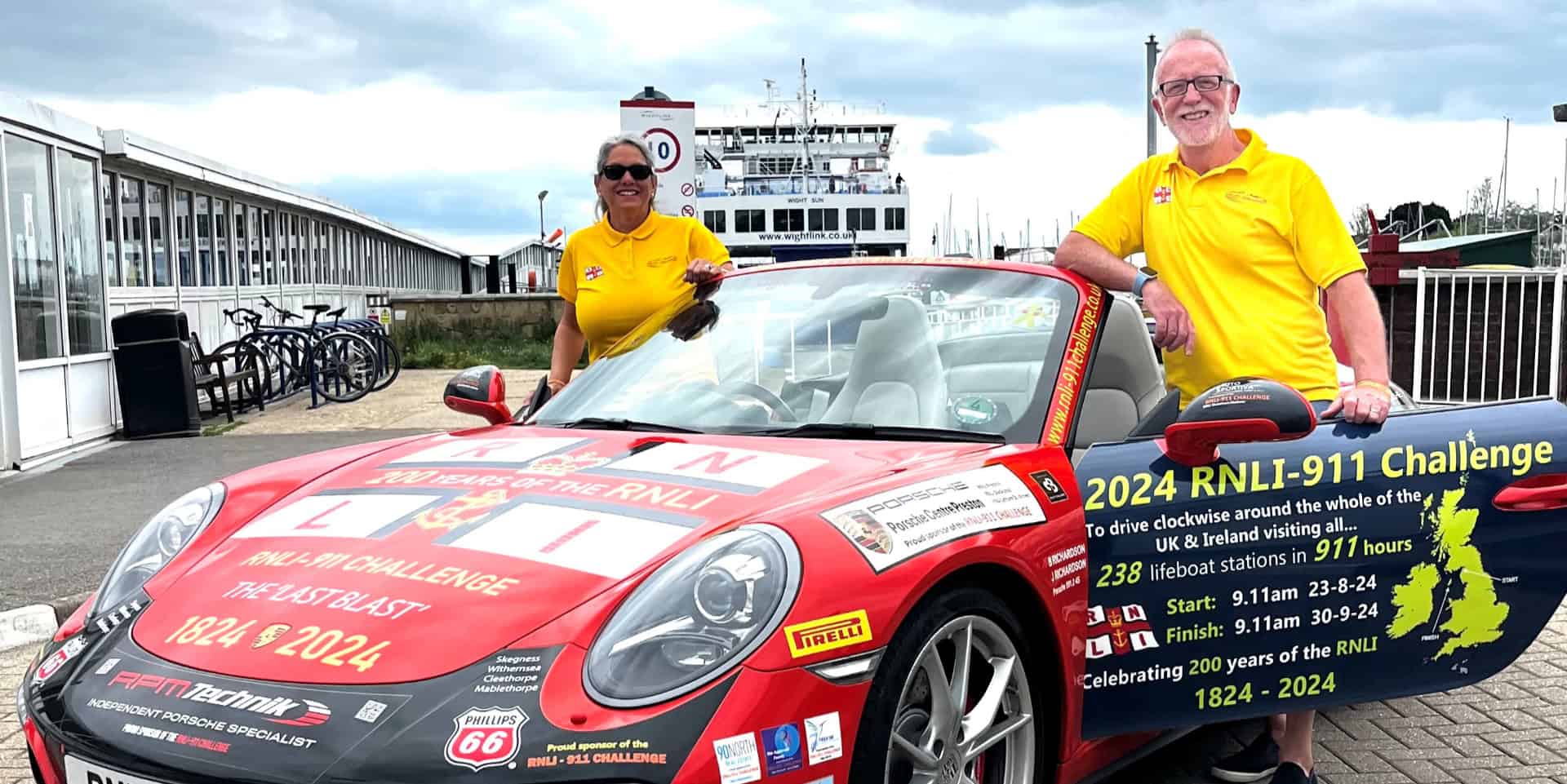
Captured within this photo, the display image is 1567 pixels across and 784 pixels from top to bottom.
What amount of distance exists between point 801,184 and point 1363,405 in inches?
2051

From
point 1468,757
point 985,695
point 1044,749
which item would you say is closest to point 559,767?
point 985,695

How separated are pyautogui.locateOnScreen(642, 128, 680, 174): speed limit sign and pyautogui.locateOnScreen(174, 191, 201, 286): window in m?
7.98

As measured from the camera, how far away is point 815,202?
54.3m

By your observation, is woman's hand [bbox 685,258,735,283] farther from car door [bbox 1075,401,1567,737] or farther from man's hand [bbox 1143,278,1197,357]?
car door [bbox 1075,401,1567,737]

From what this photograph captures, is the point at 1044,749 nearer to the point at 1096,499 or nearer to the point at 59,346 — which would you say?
the point at 1096,499

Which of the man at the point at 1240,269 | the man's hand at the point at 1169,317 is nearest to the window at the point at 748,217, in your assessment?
the man at the point at 1240,269

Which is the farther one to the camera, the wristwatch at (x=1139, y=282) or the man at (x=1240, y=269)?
the wristwatch at (x=1139, y=282)

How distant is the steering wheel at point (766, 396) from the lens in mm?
3314

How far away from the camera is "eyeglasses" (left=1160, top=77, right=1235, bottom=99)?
3664 mm

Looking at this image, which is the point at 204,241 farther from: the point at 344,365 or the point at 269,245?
the point at 269,245

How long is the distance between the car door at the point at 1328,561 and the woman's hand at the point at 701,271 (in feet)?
5.25

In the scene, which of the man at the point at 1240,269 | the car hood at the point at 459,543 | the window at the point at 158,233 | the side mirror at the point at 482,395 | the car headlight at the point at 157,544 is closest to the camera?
the car hood at the point at 459,543

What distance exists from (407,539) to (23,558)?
16.8 ft

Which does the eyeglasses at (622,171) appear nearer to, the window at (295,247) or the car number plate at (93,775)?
the car number plate at (93,775)
